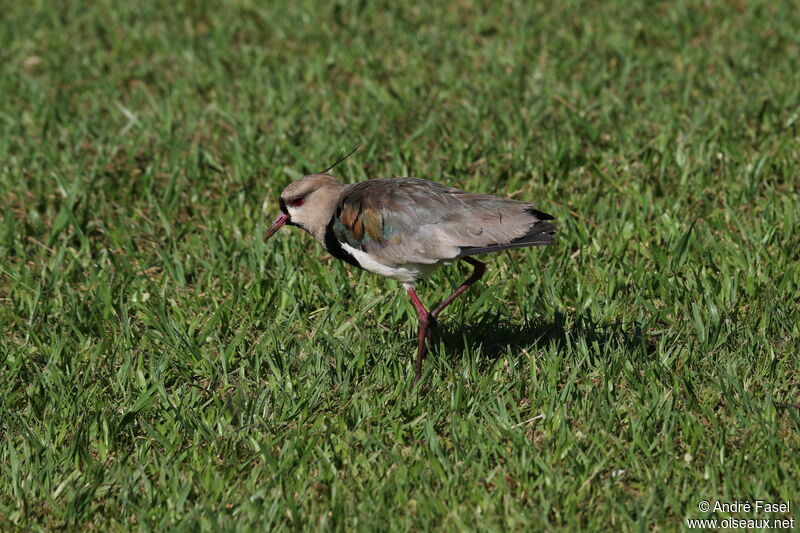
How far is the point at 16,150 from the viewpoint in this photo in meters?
7.65

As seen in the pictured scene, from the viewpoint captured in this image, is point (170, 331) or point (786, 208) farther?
point (786, 208)

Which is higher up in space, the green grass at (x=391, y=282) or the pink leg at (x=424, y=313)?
the pink leg at (x=424, y=313)

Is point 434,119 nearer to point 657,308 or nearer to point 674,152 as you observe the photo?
point 674,152

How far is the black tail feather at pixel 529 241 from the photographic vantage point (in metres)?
4.75

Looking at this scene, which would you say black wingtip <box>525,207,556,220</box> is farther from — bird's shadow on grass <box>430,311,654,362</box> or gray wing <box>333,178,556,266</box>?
bird's shadow on grass <box>430,311,654,362</box>

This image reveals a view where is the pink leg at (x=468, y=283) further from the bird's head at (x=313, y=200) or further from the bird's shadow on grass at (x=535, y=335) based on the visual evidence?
the bird's head at (x=313, y=200)

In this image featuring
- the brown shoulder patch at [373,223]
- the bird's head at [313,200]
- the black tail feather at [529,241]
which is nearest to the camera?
the black tail feather at [529,241]

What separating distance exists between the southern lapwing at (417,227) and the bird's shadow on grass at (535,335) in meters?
0.25

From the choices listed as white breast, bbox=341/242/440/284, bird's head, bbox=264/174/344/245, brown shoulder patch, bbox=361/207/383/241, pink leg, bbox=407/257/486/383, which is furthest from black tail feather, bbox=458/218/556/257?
bird's head, bbox=264/174/344/245

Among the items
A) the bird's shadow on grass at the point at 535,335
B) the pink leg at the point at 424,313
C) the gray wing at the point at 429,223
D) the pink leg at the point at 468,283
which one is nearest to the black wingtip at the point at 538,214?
the gray wing at the point at 429,223

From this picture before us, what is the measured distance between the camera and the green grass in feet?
14.6

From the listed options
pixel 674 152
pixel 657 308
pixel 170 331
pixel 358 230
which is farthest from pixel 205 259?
pixel 674 152

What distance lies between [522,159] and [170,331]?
110 inches

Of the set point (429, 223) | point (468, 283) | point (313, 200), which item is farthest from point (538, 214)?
point (313, 200)
